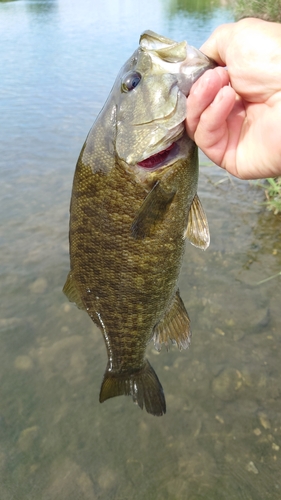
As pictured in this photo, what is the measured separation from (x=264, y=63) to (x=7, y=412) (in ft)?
11.3

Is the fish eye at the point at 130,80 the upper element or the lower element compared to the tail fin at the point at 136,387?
upper

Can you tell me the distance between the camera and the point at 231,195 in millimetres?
6555

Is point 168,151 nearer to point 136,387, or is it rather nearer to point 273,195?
point 136,387

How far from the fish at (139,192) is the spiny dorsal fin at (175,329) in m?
0.20

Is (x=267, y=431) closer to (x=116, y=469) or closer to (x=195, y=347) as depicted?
(x=195, y=347)

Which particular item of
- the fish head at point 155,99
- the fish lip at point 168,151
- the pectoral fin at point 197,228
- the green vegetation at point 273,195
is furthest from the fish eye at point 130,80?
the green vegetation at point 273,195

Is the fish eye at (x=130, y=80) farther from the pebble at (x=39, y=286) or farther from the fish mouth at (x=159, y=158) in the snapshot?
the pebble at (x=39, y=286)

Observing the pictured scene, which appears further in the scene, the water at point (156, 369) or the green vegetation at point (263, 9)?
the green vegetation at point (263, 9)

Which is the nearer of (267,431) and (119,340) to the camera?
(119,340)

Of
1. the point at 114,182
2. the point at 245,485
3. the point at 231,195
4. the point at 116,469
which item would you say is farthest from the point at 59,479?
the point at 231,195

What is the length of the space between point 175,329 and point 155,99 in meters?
1.35

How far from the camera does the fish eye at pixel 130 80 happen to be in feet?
6.02

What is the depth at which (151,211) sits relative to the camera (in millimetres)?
1778

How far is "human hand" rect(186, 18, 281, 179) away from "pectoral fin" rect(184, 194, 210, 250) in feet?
0.90
